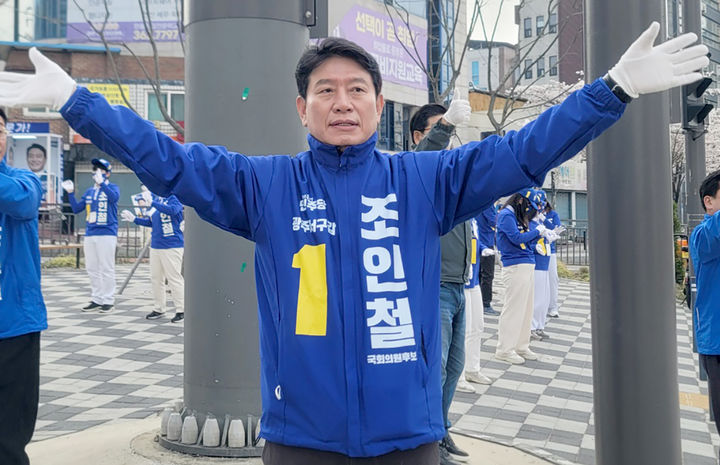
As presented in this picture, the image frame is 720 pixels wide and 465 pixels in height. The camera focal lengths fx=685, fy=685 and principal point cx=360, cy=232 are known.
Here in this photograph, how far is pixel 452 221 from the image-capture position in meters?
2.15

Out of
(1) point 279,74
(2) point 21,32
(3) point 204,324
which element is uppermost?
(2) point 21,32

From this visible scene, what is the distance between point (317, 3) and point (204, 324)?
2100 millimetres

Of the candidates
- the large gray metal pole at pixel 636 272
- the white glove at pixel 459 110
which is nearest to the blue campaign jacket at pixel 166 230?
the white glove at pixel 459 110

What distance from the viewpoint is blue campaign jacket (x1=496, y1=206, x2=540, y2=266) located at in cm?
780

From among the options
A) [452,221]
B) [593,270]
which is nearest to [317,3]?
[593,270]

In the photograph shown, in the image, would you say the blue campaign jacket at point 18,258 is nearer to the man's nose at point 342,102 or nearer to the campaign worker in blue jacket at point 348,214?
the campaign worker in blue jacket at point 348,214

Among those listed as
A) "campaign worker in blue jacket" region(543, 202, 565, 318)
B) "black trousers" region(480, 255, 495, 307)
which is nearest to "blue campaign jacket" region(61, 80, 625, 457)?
"campaign worker in blue jacket" region(543, 202, 565, 318)

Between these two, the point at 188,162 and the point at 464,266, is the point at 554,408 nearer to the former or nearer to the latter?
the point at 464,266

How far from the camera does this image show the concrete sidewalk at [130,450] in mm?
4074

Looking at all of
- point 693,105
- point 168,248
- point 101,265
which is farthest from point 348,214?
point 101,265

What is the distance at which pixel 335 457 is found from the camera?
1.91m

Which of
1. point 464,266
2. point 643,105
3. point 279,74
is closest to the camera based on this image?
point 643,105

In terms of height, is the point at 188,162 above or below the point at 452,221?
above

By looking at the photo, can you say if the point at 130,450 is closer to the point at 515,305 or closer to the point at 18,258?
the point at 18,258
